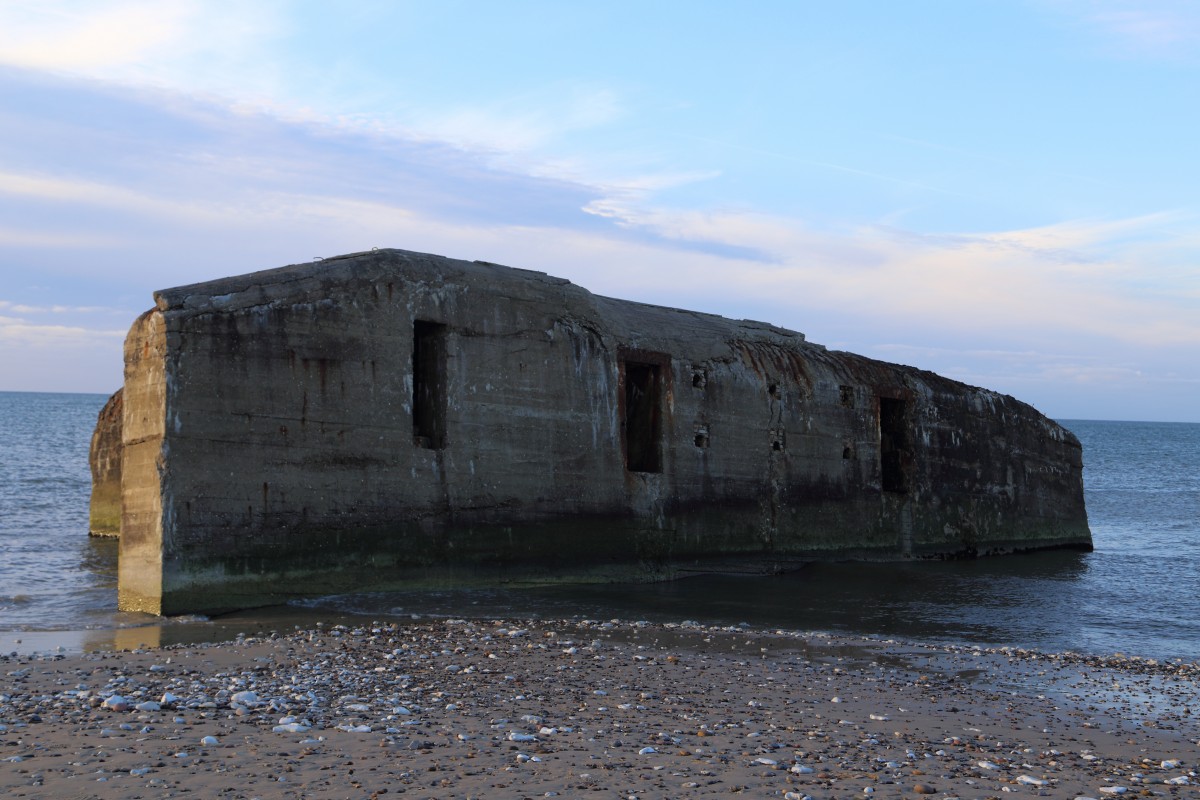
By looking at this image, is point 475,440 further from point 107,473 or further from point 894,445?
point 107,473

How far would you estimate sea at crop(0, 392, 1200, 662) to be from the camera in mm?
9555

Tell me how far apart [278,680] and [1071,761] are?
427 cm

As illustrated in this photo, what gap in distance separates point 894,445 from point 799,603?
562cm

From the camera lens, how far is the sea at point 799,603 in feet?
31.3

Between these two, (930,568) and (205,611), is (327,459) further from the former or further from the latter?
(930,568)

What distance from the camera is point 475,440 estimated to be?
1155 cm

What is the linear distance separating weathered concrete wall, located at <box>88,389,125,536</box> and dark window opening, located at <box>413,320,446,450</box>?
8048 millimetres

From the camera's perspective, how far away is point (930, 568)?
1664 centimetres

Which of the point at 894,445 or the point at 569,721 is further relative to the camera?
the point at 894,445

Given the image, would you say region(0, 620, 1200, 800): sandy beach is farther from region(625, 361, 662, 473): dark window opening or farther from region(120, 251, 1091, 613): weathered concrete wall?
region(625, 361, 662, 473): dark window opening

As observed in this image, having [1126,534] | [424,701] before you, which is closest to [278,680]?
[424,701]

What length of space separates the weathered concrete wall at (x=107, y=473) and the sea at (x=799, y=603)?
386 mm

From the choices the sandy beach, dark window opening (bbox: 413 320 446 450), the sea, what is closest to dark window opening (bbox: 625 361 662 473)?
the sea

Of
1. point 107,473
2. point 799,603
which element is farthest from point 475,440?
point 107,473
